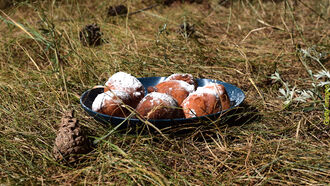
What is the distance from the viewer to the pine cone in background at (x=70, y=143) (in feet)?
4.26

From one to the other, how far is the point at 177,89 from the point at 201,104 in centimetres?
22

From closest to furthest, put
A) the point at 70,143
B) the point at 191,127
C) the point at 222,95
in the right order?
the point at 70,143 → the point at 191,127 → the point at 222,95

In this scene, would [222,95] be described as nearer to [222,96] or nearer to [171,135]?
[222,96]

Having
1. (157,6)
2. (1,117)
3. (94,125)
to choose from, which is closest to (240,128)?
(94,125)

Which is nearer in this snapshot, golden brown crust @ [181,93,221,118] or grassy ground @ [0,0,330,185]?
grassy ground @ [0,0,330,185]

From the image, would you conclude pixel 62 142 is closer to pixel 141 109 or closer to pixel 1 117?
pixel 141 109

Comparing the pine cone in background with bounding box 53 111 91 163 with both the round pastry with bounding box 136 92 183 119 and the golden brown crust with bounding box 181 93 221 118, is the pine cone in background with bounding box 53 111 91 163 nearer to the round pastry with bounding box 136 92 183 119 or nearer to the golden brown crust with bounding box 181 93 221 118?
the round pastry with bounding box 136 92 183 119

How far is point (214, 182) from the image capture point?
117 centimetres

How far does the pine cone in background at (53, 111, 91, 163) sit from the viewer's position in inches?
51.1

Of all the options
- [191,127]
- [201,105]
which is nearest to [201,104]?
[201,105]

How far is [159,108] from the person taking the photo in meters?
1.42

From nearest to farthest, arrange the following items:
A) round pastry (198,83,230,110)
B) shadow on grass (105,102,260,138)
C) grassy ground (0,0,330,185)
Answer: grassy ground (0,0,330,185), shadow on grass (105,102,260,138), round pastry (198,83,230,110)

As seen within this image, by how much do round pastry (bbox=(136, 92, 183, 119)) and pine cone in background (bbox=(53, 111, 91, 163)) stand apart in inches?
11.1

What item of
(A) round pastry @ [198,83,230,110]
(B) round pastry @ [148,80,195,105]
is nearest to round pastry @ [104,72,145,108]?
(B) round pastry @ [148,80,195,105]
